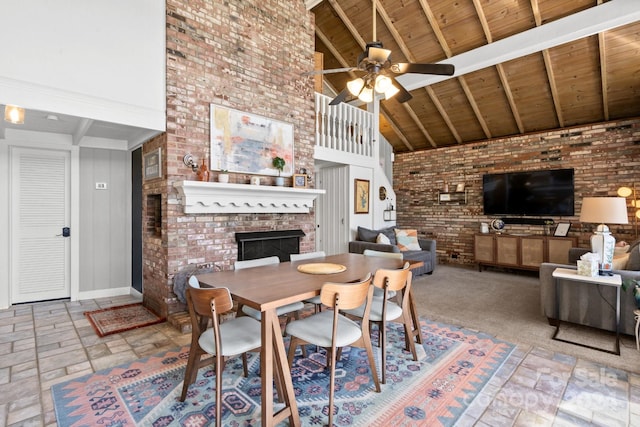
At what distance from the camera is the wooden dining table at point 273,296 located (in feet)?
5.88

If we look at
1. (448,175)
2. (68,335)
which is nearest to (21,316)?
(68,335)

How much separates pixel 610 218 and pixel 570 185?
3.14m

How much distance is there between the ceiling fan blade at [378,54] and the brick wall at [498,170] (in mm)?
5192

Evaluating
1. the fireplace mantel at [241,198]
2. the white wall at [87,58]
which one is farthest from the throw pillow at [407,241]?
the white wall at [87,58]

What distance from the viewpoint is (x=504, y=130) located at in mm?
6699

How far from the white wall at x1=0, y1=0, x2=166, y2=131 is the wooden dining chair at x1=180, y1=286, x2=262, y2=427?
2.41 meters

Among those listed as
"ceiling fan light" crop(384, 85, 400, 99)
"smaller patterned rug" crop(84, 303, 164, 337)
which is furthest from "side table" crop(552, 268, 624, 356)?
"smaller patterned rug" crop(84, 303, 164, 337)

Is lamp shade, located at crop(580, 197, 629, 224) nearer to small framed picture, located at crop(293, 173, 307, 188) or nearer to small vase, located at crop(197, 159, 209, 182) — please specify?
small framed picture, located at crop(293, 173, 307, 188)

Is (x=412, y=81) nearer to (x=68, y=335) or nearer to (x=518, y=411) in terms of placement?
(x=518, y=411)

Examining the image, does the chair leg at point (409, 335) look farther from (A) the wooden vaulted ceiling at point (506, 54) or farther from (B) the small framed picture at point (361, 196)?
(A) the wooden vaulted ceiling at point (506, 54)

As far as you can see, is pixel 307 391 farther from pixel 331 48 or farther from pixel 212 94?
pixel 331 48

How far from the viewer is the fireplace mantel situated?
360 centimetres

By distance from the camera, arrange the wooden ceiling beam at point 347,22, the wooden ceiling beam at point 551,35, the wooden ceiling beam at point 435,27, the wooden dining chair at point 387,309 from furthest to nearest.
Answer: the wooden ceiling beam at point 347,22
the wooden ceiling beam at point 435,27
the wooden ceiling beam at point 551,35
the wooden dining chair at point 387,309

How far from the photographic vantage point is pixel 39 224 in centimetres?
426
